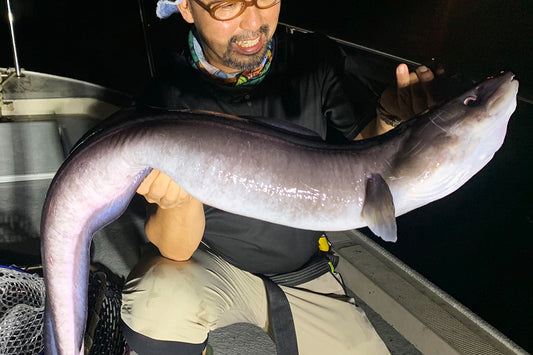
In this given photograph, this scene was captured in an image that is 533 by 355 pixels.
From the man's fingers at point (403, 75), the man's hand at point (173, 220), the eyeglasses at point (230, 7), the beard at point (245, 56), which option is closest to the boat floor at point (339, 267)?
the man's hand at point (173, 220)

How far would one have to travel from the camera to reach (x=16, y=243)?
2912 millimetres

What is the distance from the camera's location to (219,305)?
6.57 feet

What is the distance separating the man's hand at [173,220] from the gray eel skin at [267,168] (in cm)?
21

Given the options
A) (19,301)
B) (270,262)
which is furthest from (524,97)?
(19,301)

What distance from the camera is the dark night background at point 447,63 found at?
15.3 feet

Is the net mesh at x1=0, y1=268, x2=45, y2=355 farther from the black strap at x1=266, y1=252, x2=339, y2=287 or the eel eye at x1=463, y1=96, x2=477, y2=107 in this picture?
the eel eye at x1=463, y1=96, x2=477, y2=107

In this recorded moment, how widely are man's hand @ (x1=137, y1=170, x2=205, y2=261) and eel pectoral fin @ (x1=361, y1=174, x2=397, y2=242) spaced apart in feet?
2.45

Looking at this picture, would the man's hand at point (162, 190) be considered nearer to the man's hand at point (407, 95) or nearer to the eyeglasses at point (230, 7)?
the eyeglasses at point (230, 7)

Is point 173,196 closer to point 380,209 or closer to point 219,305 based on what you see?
point 219,305

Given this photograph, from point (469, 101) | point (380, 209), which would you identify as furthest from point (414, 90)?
point (380, 209)

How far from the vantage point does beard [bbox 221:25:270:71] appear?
6.84 ft

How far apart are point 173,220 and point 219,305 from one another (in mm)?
445

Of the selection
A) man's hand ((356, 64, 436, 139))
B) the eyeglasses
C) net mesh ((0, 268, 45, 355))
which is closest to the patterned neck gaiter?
the eyeglasses

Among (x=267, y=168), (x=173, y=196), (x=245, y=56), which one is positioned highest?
(x=245, y=56)
